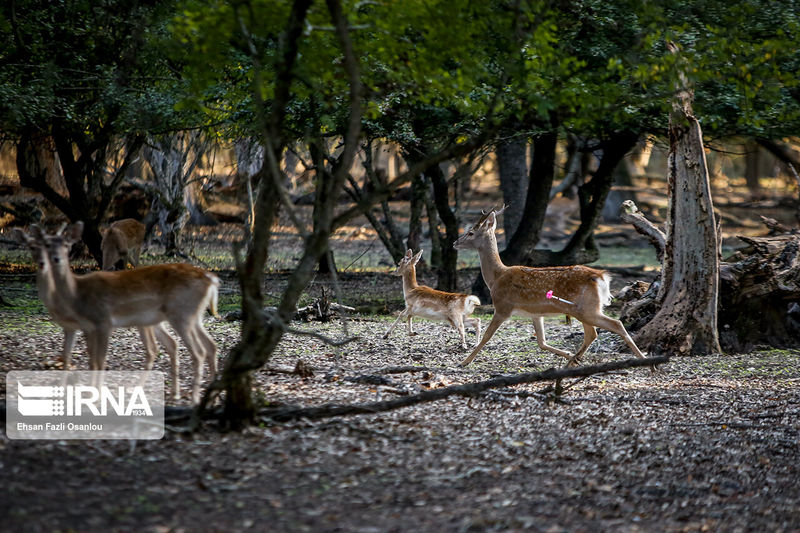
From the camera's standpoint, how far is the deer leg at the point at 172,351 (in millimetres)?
6887

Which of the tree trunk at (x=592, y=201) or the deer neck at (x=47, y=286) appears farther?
the tree trunk at (x=592, y=201)

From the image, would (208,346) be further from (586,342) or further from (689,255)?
(689,255)

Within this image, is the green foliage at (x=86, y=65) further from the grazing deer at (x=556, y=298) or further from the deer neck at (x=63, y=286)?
the deer neck at (x=63, y=286)

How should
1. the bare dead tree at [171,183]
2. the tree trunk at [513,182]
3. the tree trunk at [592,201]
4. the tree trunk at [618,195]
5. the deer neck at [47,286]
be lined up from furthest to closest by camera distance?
the tree trunk at [618,195]
the bare dead tree at [171,183]
the tree trunk at [513,182]
the tree trunk at [592,201]
the deer neck at [47,286]

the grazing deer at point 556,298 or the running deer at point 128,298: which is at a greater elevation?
the running deer at point 128,298

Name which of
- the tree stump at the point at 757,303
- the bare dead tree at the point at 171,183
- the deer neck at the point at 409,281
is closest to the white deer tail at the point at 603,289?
the tree stump at the point at 757,303

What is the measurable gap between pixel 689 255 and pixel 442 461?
606 cm

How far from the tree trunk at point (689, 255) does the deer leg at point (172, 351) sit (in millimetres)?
6261

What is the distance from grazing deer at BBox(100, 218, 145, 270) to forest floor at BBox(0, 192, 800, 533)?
560cm

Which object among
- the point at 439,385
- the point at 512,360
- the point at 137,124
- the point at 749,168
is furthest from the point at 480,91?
the point at 749,168

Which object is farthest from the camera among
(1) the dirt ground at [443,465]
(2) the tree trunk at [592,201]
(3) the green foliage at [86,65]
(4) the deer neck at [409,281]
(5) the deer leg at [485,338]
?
(2) the tree trunk at [592,201]

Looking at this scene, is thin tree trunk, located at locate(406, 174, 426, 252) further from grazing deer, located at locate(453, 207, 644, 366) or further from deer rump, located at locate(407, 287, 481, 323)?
grazing deer, located at locate(453, 207, 644, 366)

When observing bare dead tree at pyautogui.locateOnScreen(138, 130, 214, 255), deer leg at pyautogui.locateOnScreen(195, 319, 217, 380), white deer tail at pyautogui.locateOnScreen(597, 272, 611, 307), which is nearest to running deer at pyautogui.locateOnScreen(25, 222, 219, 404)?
deer leg at pyautogui.locateOnScreen(195, 319, 217, 380)

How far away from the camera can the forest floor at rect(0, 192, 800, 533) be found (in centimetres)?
468
